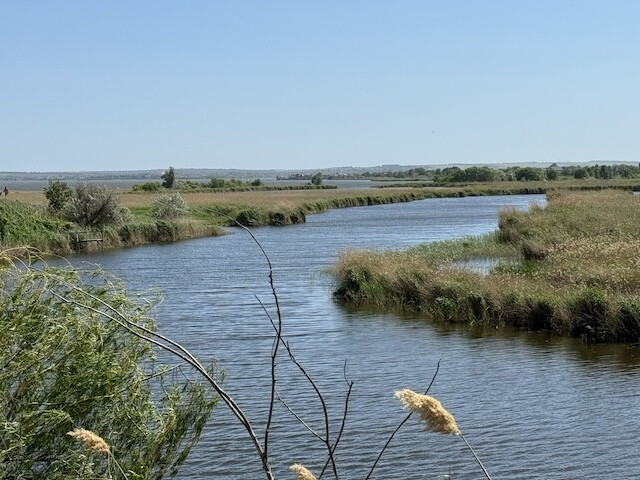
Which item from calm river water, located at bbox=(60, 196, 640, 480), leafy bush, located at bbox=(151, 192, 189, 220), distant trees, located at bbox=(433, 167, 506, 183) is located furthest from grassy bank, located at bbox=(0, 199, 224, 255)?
distant trees, located at bbox=(433, 167, 506, 183)

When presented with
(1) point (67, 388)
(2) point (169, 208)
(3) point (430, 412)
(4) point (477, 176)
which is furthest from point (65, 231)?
(4) point (477, 176)

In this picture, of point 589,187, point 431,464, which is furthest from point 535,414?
point 589,187

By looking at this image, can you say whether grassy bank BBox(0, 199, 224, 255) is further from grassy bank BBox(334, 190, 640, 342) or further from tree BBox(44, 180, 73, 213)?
grassy bank BBox(334, 190, 640, 342)

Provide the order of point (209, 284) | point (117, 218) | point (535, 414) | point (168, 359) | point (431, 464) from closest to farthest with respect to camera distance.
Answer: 1. point (431, 464)
2. point (535, 414)
3. point (168, 359)
4. point (209, 284)
5. point (117, 218)

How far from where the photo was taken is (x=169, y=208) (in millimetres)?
62156

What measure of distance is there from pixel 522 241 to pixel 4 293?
30495 mm

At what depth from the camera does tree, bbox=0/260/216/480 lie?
26.3ft

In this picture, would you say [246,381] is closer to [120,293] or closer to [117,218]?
[120,293]

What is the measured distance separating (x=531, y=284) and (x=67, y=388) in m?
18.9

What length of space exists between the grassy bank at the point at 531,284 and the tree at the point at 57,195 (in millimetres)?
27001

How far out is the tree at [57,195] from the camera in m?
57.9

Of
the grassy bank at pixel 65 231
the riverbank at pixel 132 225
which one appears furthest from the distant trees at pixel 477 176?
the grassy bank at pixel 65 231

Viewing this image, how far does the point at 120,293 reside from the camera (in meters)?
9.18

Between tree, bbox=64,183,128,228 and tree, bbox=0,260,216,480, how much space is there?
1821 inches
